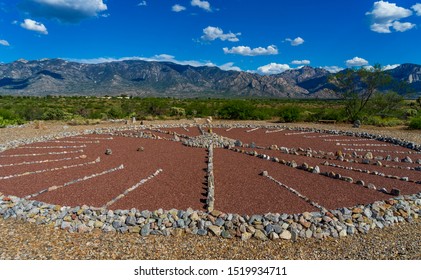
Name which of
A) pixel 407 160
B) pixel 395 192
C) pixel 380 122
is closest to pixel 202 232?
pixel 395 192

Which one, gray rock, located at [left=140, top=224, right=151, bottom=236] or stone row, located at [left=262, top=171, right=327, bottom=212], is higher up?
stone row, located at [left=262, top=171, right=327, bottom=212]

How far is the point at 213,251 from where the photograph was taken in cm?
620

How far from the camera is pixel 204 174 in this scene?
1129cm

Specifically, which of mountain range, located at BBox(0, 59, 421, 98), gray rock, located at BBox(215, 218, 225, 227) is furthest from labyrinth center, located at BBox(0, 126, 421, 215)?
mountain range, located at BBox(0, 59, 421, 98)

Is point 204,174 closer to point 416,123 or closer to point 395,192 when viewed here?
point 395,192

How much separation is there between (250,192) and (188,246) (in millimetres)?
3449

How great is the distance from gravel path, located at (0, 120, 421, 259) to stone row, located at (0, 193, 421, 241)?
17 cm

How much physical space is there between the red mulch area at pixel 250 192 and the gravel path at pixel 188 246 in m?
1.51

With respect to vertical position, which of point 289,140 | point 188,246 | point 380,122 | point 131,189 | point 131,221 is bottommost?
point 188,246

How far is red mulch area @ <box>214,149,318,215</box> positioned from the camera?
8109mm

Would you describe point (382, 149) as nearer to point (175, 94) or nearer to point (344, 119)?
point (344, 119)

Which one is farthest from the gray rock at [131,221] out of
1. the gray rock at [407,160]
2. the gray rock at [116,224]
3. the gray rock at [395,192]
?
the gray rock at [407,160]

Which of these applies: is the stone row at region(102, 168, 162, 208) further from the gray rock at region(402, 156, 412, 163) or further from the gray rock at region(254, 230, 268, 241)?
the gray rock at region(402, 156, 412, 163)

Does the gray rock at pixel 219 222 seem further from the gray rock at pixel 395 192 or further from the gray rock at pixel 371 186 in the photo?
the gray rock at pixel 395 192
